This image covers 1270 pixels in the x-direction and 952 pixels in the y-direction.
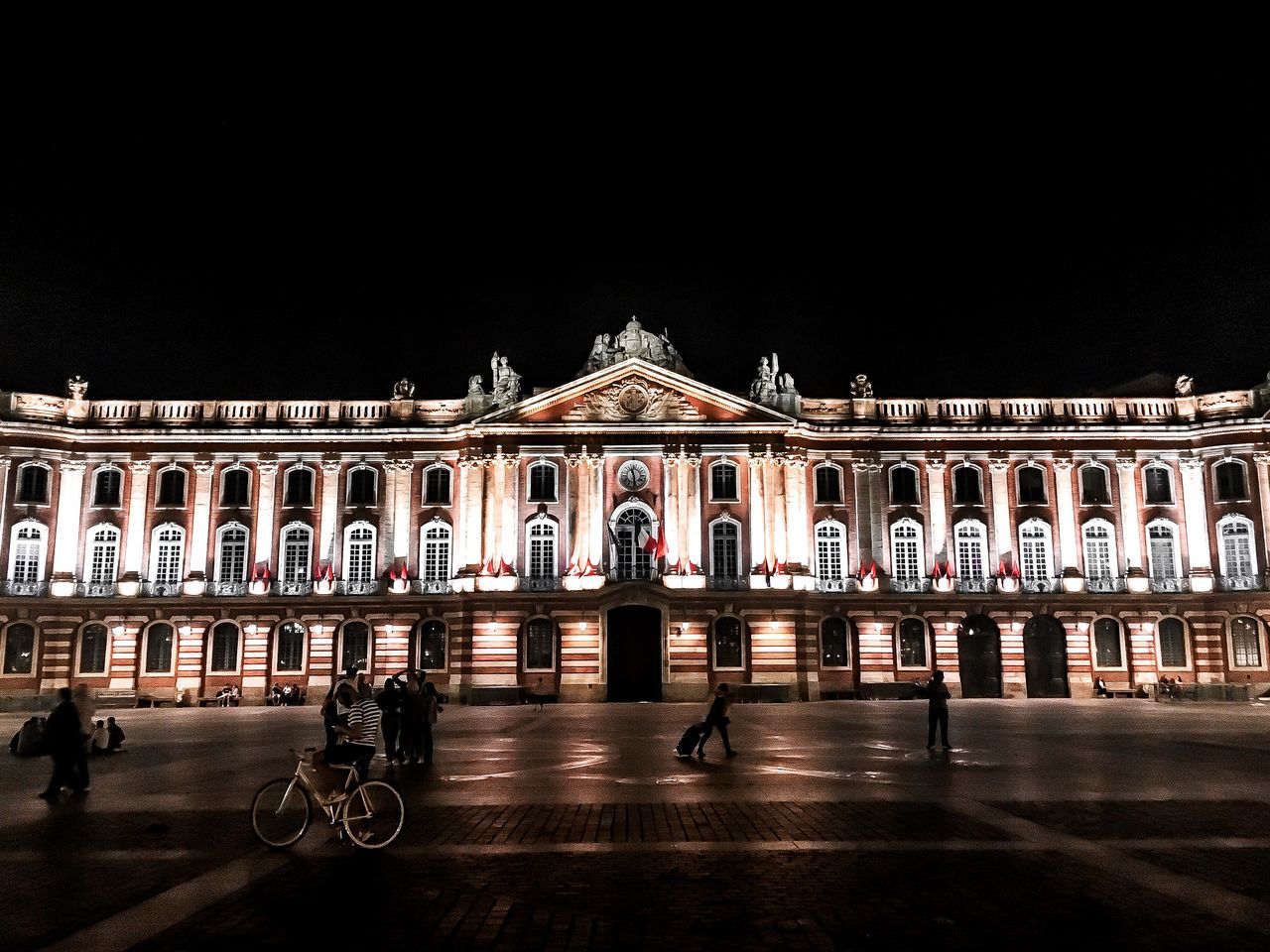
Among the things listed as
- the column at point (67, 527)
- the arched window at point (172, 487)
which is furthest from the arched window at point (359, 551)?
the column at point (67, 527)

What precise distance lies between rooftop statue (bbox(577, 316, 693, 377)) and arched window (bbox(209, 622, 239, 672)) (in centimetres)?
2099

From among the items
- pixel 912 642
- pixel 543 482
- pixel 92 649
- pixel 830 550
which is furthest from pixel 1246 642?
pixel 92 649

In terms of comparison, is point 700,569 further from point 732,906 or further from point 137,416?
point 732,906

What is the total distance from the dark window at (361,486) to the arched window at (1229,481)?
41.7 meters

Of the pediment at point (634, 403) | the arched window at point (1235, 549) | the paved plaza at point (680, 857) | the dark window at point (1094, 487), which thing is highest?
the pediment at point (634, 403)

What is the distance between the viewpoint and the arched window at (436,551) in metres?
53.1

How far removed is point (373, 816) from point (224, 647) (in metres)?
43.6

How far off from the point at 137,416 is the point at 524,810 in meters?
46.2

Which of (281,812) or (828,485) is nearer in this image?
(281,812)

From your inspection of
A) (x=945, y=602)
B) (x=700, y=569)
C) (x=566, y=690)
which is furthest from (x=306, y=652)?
(x=945, y=602)

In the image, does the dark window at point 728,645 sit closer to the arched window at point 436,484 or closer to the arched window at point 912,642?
the arched window at point 912,642

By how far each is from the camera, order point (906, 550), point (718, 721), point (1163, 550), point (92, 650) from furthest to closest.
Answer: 1. point (906, 550)
2. point (1163, 550)
3. point (92, 650)
4. point (718, 721)

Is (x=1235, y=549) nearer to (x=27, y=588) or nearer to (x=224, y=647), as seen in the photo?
(x=224, y=647)

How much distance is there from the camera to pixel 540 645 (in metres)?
51.2
